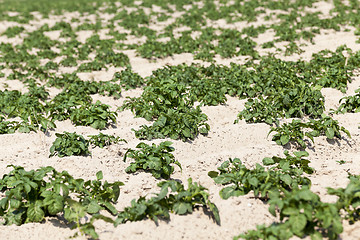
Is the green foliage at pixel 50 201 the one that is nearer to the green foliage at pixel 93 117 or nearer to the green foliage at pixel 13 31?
the green foliage at pixel 93 117

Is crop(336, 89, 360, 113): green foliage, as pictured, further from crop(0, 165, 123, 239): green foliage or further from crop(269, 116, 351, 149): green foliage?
crop(0, 165, 123, 239): green foliage

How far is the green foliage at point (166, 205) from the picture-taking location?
396 centimetres

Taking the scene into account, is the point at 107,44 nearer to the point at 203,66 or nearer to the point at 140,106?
the point at 203,66

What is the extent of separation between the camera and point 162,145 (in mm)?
5082

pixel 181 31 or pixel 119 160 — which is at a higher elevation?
pixel 119 160

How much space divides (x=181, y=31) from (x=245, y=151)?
9.52 metres

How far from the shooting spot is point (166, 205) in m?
4.06

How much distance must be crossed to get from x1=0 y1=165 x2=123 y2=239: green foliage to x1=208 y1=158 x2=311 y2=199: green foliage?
1458 millimetres

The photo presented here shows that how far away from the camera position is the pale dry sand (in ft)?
12.9

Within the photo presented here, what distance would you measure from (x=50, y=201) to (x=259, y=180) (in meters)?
2.54

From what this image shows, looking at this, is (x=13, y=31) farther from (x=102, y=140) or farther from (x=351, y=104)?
(x=351, y=104)

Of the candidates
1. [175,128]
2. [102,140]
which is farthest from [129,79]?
[102,140]

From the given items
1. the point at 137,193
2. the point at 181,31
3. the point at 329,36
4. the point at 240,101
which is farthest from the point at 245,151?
Answer: the point at 181,31

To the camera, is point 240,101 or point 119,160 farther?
point 240,101
